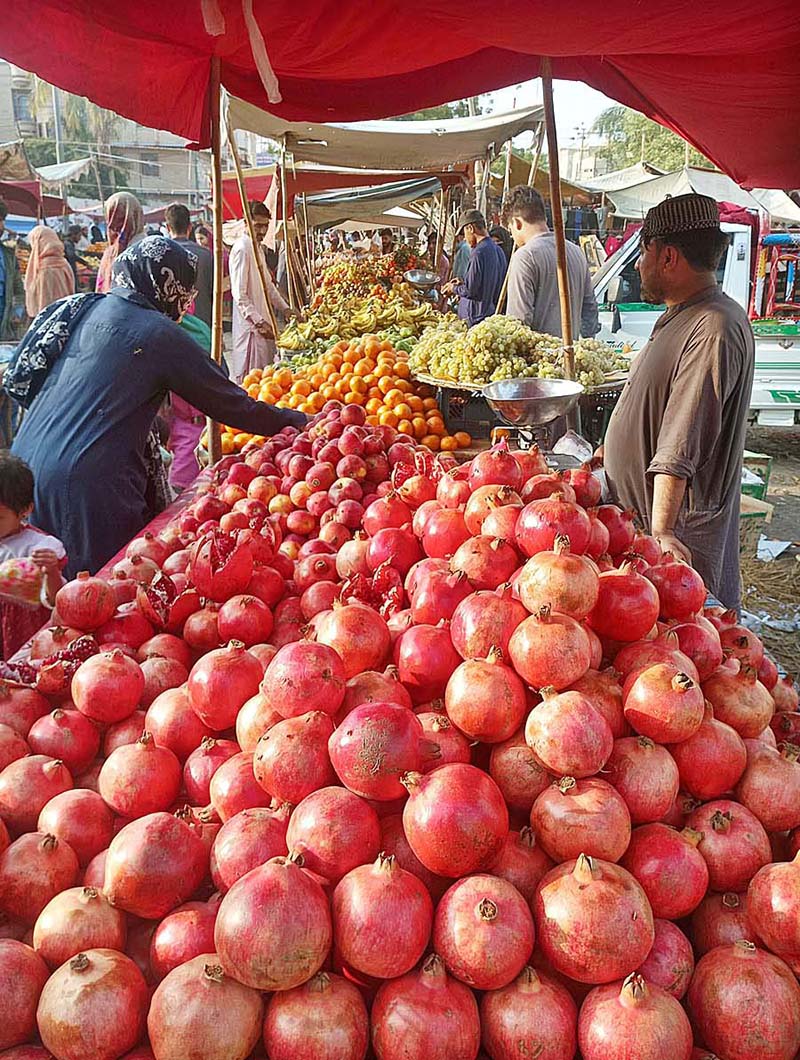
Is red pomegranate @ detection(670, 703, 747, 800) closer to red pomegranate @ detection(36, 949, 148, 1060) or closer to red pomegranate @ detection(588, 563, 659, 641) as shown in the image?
red pomegranate @ detection(588, 563, 659, 641)

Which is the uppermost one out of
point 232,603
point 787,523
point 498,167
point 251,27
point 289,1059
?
point 498,167

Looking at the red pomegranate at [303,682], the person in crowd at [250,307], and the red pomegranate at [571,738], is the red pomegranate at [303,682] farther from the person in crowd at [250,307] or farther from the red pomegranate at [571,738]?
the person in crowd at [250,307]

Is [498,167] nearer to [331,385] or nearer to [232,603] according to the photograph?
[331,385]

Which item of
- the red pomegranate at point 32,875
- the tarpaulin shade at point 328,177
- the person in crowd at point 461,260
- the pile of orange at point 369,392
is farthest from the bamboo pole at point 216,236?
the tarpaulin shade at point 328,177

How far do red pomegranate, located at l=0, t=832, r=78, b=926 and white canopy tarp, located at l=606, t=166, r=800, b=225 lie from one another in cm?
1488

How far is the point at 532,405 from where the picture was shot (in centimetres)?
331

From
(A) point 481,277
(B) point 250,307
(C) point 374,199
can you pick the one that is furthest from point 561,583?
(C) point 374,199

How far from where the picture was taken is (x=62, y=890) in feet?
3.88

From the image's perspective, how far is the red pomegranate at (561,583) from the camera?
1320 mm

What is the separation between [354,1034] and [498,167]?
18550mm

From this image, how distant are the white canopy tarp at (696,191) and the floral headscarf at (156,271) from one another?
12764mm

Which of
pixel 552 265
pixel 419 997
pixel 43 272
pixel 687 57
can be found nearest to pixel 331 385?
Answer: pixel 552 265

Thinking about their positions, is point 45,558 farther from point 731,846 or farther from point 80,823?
point 731,846

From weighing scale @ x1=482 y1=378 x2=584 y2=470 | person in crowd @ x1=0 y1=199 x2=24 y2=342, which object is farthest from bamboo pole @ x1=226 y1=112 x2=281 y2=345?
weighing scale @ x1=482 y1=378 x2=584 y2=470
